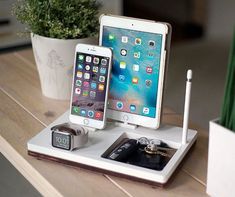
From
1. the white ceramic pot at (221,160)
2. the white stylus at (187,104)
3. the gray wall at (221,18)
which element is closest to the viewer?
the white ceramic pot at (221,160)

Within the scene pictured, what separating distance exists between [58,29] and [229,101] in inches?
19.9

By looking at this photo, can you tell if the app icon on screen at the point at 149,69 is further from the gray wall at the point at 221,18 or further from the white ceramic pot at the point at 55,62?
the gray wall at the point at 221,18

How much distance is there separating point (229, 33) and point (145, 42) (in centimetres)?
284

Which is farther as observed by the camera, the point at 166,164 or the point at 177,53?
the point at 177,53

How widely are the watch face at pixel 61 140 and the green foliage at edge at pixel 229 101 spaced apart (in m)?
0.30

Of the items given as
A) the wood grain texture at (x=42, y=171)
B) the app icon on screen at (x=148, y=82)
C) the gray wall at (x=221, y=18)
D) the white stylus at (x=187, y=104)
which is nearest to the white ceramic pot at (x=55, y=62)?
the wood grain texture at (x=42, y=171)

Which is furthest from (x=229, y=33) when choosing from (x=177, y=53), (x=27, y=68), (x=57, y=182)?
(x=57, y=182)

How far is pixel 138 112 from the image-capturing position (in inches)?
41.1

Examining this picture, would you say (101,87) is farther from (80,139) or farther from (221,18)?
(221,18)

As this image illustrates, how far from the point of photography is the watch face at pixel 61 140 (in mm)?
929

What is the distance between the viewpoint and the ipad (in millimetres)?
1004

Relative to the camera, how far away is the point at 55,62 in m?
1.18

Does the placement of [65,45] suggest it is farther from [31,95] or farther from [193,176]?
[193,176]

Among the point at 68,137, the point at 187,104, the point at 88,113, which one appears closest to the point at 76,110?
the point at 88,113
